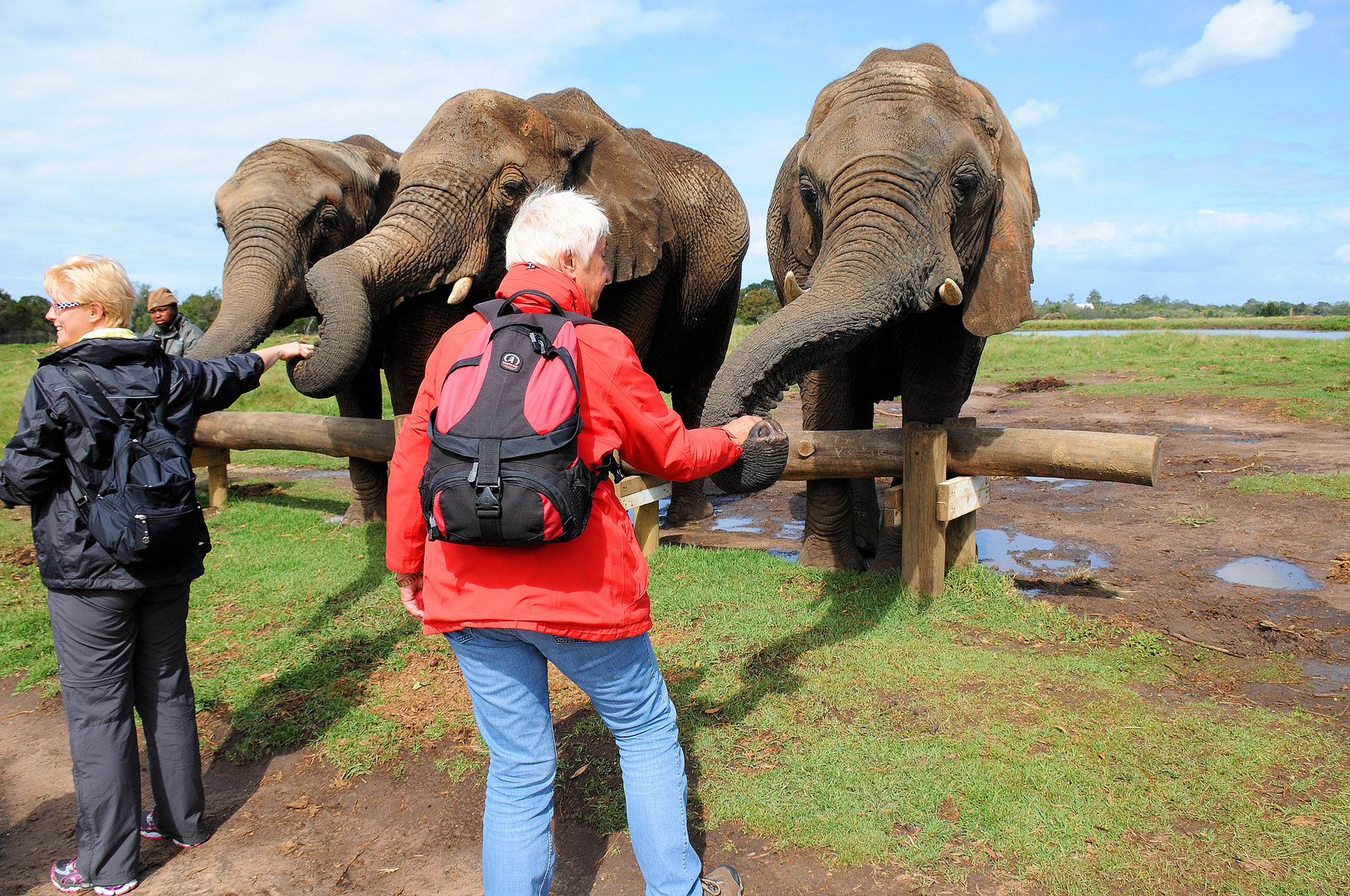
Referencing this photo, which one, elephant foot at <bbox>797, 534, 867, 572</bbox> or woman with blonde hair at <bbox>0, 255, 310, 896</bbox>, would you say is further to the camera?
elephant foot at <bbox>797, 534, 867, 572</bbox>

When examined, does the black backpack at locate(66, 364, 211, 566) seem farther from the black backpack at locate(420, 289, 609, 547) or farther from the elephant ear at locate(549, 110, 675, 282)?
the elephant ear at locate(549, 110, 675, 282)

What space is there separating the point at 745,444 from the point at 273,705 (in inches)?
115

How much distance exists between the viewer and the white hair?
2516mm

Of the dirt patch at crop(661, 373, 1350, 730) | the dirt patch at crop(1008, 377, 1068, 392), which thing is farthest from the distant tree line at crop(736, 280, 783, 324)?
the dirt patch at crop(661, 373, 1350, 730)

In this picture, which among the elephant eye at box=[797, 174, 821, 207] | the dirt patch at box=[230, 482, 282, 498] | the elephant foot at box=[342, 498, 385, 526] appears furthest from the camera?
the dirt patch at box=[230, 482, 282, 498]

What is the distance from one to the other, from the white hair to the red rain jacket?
0.06m

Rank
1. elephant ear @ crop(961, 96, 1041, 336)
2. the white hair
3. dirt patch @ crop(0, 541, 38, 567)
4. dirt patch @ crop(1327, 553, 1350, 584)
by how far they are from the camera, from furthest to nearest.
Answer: dirt patch @ crop(0, 541, 38, 567), dirt patch @ crop(1327, 553, 1350, 584), elephant ear @ crop(961, 96, 1041, 336), the white hair

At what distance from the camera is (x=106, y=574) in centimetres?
300

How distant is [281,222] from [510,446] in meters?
5.35

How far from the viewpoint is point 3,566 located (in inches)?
273

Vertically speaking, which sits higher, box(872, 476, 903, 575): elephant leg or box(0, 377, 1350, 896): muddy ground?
box(872, 476, 903, 575): elephant leg

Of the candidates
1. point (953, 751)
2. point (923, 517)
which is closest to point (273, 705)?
point (953, 751)

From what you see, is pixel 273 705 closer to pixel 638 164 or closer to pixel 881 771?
pixel 881 771

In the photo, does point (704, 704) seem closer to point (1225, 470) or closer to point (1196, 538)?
point (1196, 538)
